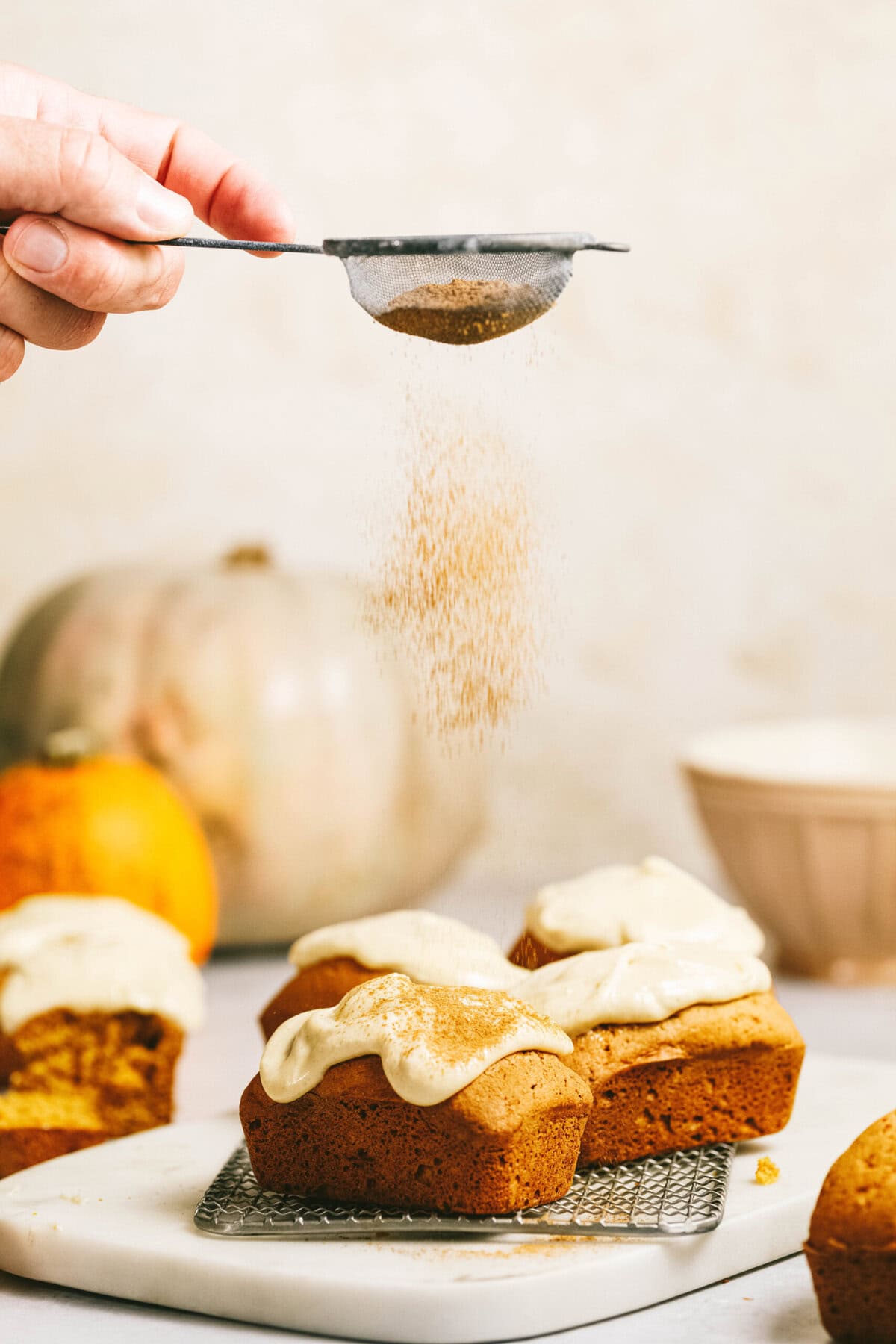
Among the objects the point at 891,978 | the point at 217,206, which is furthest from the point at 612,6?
the point at 891,978

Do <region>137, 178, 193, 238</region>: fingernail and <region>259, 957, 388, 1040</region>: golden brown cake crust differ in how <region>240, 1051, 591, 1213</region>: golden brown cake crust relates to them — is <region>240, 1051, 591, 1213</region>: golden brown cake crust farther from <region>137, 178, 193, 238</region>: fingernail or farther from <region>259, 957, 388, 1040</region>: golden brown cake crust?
<region>137, 178, 193, 238</region>: fingernail

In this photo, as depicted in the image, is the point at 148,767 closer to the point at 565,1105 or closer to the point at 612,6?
the point at 565,1105

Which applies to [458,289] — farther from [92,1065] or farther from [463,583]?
[92,1065]

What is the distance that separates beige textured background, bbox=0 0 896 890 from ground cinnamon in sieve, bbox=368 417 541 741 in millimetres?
1139

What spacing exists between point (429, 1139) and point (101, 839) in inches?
38.2

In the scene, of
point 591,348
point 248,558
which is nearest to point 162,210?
point 248,558

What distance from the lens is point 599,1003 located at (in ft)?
4.07

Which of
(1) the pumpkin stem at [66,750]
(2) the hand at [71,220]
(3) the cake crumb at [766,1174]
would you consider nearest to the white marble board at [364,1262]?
(3) the cake crumb at [766,1174]

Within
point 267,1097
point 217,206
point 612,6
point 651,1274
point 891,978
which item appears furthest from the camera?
point 612,6

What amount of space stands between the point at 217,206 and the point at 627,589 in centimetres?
132

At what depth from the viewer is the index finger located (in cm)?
145

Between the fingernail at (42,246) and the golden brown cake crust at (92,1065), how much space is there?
2.30 feet

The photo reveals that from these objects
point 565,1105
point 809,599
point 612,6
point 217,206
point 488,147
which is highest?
point 612,6

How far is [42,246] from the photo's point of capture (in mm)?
1152
